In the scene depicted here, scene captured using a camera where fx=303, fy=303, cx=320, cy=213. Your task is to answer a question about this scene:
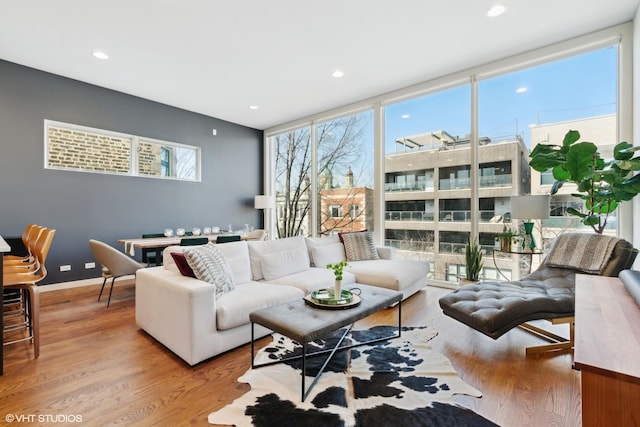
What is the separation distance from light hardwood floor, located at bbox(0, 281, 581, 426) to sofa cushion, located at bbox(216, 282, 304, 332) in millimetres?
283

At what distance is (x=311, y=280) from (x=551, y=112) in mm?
3448

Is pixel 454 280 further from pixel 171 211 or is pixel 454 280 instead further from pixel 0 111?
pixel 0 111

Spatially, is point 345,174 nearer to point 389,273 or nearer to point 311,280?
point 389,273

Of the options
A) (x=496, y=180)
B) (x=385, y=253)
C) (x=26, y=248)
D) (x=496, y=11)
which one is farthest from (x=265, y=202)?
(x=496, y=11)

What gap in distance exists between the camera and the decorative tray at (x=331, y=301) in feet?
7.05

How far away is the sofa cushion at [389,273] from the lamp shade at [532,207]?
4.18 ft

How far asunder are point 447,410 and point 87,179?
517cm

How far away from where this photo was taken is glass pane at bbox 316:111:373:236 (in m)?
5.22

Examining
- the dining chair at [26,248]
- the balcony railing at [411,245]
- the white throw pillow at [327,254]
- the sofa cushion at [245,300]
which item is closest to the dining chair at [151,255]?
the dining chair at [26,248]

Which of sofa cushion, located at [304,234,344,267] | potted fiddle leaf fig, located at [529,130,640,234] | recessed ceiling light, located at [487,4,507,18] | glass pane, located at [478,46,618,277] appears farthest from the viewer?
sofa cushion, located at [304,234,344,267]

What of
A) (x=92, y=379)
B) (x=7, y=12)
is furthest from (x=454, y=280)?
(x=7, y=12)

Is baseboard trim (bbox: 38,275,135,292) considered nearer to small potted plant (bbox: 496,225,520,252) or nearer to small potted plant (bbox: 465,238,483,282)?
small potted plant (bbox: 465,238,483,282)

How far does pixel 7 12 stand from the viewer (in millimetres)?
2857

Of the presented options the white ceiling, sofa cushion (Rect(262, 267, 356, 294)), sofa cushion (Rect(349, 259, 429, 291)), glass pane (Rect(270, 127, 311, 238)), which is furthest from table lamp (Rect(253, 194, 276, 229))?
sofa cushion (Rect(262, 267, 356, 294))
